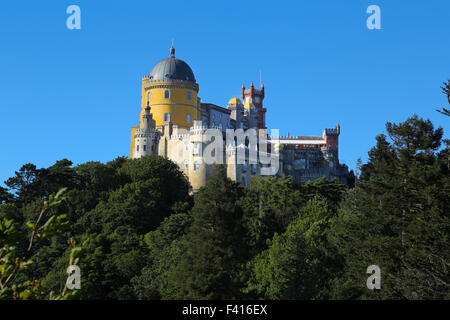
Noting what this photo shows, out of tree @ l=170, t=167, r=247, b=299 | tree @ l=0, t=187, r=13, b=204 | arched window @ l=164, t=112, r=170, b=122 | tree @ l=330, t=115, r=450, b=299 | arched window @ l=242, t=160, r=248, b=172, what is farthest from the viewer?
arched window @ l=164, t=112, r=170, b=122

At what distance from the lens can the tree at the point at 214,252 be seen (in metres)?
42.4

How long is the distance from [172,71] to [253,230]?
4260 cm

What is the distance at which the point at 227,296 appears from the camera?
137 ft

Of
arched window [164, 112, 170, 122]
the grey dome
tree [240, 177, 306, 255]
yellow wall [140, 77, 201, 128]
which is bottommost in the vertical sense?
tree [240, 177, 306, 255]

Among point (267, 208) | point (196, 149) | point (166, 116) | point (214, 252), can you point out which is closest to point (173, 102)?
point (166, 116)

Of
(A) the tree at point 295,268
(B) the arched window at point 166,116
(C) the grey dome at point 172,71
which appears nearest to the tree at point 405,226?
(A) the tree at point 295,268

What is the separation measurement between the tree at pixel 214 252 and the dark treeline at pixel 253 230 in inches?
3.0

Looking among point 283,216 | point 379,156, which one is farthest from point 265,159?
point 379,156

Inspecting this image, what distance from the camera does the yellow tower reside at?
9419cm

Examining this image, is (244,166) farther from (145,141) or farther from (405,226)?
(405,226)

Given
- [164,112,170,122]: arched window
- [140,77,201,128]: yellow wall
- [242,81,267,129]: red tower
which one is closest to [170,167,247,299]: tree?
[164,112,170,122]: arched window

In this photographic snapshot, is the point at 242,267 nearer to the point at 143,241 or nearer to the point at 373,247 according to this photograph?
the point at 373,247

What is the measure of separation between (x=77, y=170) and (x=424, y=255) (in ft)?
184

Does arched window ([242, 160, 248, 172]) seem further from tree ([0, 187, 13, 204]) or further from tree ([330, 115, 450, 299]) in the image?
tree ([330, 115, 450, 299])
